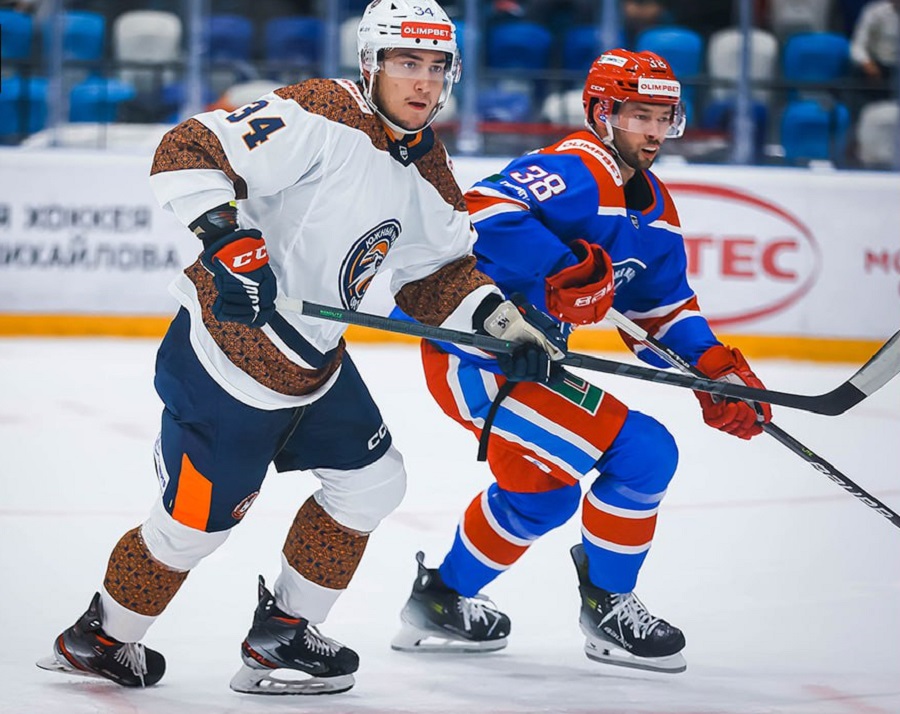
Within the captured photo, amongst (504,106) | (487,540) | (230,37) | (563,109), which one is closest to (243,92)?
(230,37)

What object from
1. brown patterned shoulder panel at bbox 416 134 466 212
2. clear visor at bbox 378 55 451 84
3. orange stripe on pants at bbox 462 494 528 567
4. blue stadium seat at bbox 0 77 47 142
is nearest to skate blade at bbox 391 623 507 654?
orange stripe on pants at bbox 462 494 528 567

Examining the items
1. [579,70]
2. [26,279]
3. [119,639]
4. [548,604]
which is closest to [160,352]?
[119,639]

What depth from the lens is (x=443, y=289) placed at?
8.13ft

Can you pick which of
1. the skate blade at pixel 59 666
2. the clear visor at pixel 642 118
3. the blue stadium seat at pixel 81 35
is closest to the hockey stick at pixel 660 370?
the clear visor at pixel 642 118

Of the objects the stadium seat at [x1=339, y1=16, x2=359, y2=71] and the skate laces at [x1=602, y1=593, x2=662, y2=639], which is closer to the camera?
the skate laces at [x1=602, y1=593, x2=662, y2=639]

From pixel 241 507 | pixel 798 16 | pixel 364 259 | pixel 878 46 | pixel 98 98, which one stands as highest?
pixel 798 16

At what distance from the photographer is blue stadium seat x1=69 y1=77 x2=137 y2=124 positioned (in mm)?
6672

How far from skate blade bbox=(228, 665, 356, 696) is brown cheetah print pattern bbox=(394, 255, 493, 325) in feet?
2.05

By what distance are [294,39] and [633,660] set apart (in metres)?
4.89

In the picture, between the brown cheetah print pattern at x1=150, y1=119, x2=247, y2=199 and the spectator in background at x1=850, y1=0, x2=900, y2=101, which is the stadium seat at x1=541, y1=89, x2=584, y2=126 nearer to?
the spectator in background at x1=850, y1=0, x2=900, y2=101

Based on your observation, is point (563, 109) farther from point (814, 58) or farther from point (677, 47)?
point (814, 58)

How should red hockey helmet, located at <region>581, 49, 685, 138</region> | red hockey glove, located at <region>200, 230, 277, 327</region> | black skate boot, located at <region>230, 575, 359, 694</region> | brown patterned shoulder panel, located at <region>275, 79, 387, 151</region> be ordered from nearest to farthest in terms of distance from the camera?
1. red hockey glove, located at <region>200, 230, 277, 327</region>
2. brown patterned shoulder panel, located at <region>275, 79, 387, 151</region>
3. black skate boot, located at <region>230, 575, 359, 694</region>
4. red hockey helmet, located at <region>581, 49, 685, 138</region>

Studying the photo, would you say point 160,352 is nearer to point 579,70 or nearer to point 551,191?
point 551,191

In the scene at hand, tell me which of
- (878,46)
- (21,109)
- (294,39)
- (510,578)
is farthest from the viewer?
→ (294,39)
